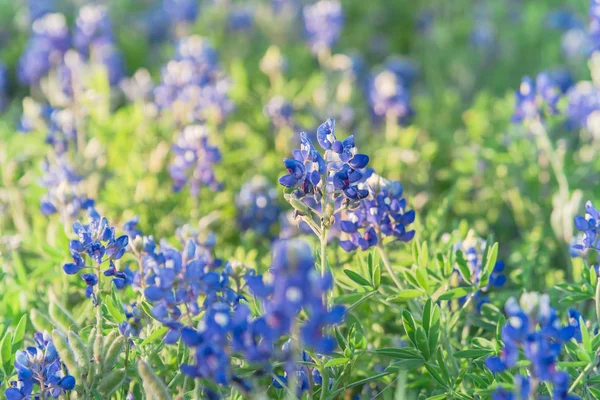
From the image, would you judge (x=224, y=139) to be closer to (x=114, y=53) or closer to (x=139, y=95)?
(x=139, y=95)

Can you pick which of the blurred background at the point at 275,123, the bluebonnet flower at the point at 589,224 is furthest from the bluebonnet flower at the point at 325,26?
the bluebonnet flower at the point at 589,224

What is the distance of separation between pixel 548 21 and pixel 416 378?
509cm

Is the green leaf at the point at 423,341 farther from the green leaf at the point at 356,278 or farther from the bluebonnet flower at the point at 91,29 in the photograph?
the bluebonnet flower at the point at 91,29

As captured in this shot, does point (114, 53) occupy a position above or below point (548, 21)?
above

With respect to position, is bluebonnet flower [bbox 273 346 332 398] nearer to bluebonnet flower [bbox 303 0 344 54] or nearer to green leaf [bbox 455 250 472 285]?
green leaf [bbox 455 250 472 285]

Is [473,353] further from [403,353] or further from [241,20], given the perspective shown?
[241,20]

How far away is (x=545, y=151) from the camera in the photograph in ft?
13.2

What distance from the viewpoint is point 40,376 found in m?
2.17

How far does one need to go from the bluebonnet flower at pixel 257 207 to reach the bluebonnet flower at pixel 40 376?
1.72 meters

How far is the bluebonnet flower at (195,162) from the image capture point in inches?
148

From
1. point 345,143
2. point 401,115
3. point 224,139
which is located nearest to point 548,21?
point 401,115

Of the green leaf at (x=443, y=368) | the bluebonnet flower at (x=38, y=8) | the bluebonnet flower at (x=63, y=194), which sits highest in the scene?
the bluebonnet flower at (x=38, y=8)

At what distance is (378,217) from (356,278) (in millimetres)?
269

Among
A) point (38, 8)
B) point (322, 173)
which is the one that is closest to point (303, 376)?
point (322, 173)
